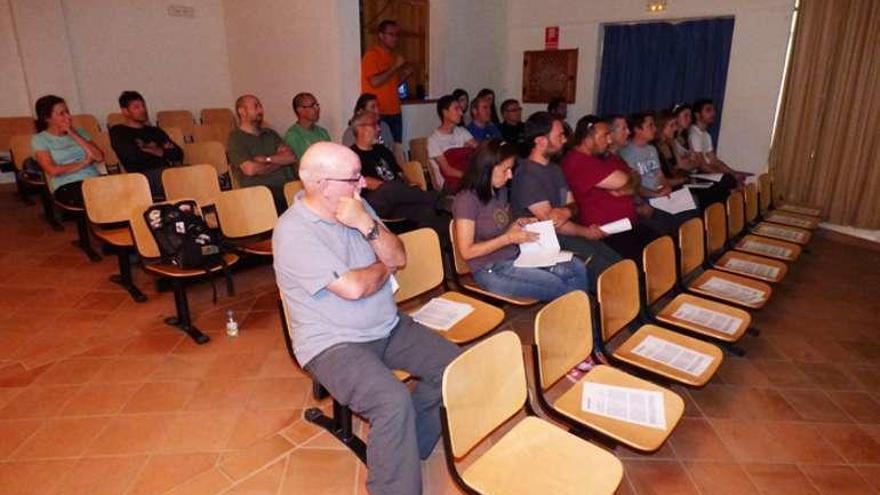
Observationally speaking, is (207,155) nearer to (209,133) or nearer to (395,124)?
(209,133)

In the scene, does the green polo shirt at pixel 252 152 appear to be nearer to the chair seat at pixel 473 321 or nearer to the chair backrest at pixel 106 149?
the chair seat at pixel 473 321

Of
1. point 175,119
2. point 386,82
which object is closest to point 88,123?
point 175,119

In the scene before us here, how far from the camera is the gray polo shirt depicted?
1.96 m

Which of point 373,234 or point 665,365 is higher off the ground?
point 373,234

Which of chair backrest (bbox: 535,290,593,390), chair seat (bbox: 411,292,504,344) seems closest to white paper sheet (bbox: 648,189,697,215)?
chair seat (bbox: 411,292,504,344)

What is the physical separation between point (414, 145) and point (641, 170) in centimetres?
234

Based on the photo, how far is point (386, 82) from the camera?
5.62 m

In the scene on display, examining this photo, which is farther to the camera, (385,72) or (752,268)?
(385,72)

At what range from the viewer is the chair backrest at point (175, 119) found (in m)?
6.74

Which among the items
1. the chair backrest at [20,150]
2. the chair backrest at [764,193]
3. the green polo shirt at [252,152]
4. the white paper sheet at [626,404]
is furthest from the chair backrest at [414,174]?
the chair backrest at [20,150]

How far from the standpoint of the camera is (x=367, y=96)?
188 inches

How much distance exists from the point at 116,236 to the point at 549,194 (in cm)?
286

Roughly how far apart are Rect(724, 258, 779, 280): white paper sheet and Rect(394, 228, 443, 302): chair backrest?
6.55 ft

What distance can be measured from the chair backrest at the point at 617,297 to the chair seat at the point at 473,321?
49cm
